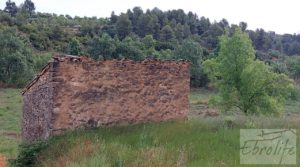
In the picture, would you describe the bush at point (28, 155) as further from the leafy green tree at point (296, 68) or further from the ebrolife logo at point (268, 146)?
the leafy green tree at point (296, 68)

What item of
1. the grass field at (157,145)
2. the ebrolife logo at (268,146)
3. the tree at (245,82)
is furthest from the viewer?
the tree at (245,82)

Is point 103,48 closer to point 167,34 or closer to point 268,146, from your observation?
point 167,34

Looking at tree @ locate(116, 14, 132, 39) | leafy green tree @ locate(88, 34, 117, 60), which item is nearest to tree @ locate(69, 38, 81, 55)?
leafy green tree @ locate(88, 34, 117, 60)

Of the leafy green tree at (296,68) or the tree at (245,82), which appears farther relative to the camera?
the leafy green tree at (296,68)

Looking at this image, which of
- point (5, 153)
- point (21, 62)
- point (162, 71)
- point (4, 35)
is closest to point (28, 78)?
point (21, 62)

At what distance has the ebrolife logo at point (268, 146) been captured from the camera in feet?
28.8

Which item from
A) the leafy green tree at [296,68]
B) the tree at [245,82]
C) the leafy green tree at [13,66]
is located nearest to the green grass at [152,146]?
the tree at [245,82]

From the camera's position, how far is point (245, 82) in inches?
998

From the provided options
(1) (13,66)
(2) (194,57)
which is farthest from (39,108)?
(2) (194,57)

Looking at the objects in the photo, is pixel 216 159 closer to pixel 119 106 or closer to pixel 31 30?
pixel 119 106

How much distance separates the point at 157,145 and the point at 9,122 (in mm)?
16930

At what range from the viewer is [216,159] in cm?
877

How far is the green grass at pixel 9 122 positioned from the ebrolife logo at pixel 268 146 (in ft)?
24.0

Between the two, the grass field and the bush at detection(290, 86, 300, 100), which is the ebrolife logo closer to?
the grass field
